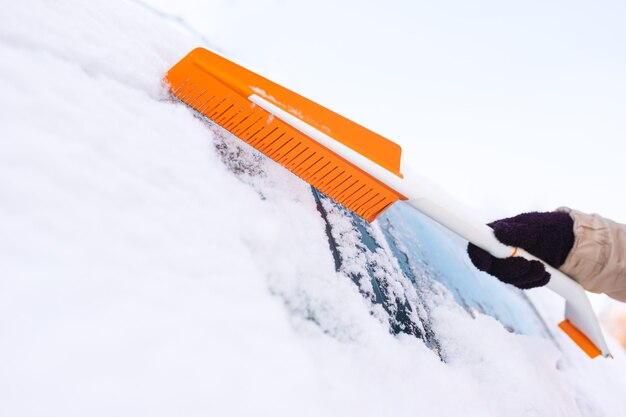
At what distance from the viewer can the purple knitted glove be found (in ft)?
3.89

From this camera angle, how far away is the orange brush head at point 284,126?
3.83 feet

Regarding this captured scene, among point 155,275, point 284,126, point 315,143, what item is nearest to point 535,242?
point 315,143

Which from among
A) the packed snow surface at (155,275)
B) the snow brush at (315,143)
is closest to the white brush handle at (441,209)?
the snow brush at (315,143)

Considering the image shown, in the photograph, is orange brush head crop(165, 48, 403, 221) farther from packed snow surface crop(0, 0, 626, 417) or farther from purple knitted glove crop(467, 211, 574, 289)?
purple knitted glove crop(467, 211, 574, 289)

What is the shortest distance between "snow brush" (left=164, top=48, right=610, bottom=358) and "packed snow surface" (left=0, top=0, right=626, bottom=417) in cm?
10

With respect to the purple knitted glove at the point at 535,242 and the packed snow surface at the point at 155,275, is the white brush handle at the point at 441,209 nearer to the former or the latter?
the purple knitted glove at the point at 535,242

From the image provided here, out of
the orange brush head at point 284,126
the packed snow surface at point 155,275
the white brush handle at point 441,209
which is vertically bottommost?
the packed snow surface at point 155,275

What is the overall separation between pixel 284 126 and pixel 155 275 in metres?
0.70

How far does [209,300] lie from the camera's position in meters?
0.73

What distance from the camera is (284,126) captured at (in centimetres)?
119

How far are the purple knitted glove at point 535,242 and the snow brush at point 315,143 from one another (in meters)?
0.03

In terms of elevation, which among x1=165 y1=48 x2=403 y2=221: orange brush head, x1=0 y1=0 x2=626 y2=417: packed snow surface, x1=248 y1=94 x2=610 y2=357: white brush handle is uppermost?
x1=248 y1=94 x2=610 y2=357: white brush handle

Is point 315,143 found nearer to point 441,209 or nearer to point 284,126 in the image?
point 284,126

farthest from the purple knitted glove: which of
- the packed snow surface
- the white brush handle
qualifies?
the packed snow surface
